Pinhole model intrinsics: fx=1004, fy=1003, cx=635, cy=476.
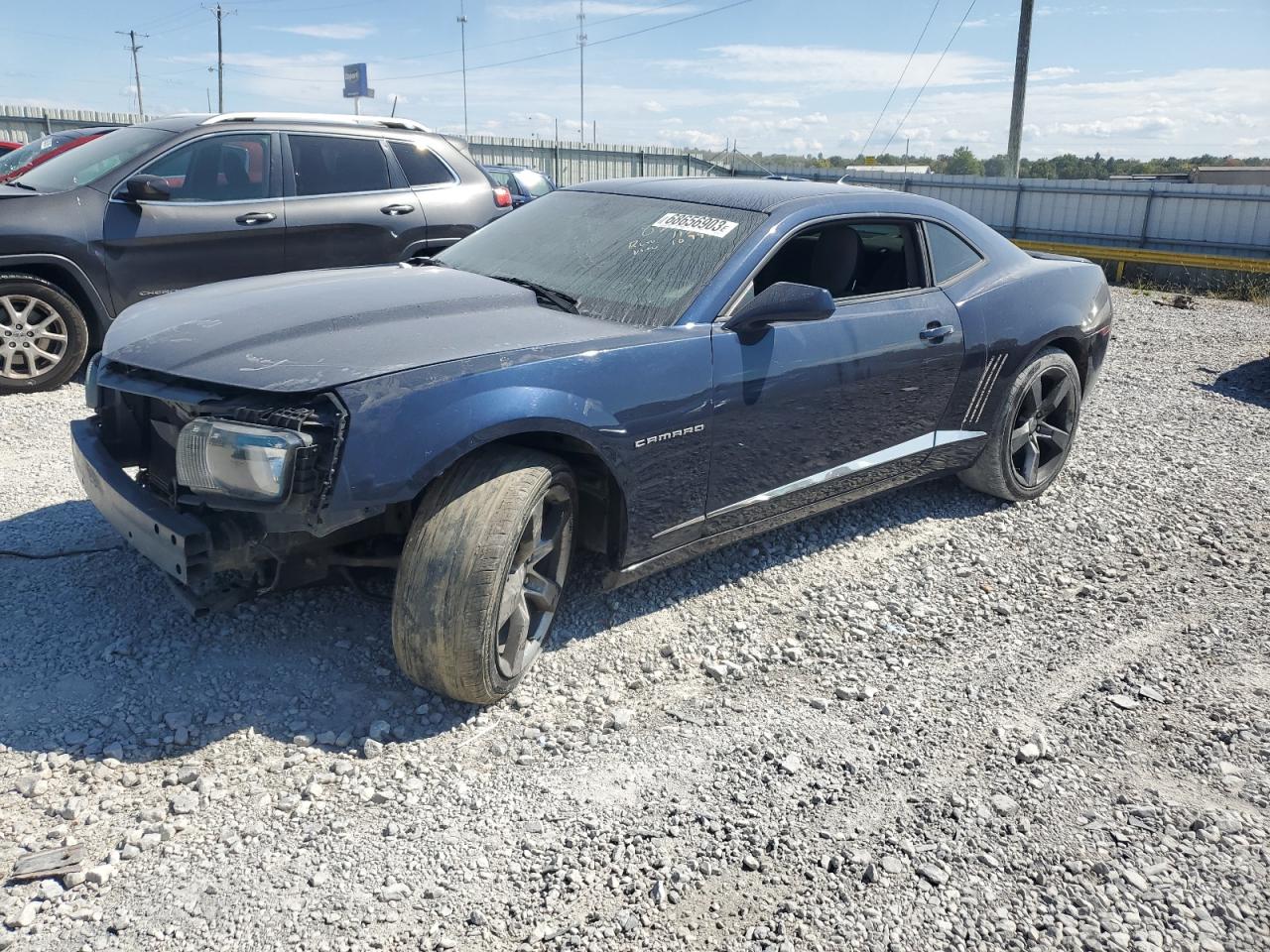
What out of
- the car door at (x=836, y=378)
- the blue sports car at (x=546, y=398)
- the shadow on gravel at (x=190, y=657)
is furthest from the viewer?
the car door at (x=836, y=378)

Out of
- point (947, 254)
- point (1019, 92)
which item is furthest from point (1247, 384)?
point (1019, 92)

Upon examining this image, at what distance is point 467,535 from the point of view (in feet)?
9.58

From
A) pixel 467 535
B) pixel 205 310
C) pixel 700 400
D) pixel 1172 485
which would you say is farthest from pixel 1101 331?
pixel 205 310

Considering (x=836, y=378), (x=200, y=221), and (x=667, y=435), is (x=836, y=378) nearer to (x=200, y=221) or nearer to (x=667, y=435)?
(x=667, y=435)

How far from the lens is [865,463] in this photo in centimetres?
424

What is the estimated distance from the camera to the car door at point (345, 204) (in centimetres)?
698

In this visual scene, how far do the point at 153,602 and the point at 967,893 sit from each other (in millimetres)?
2864

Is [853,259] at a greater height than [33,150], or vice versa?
[33,150]

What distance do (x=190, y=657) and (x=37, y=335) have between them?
157 inches

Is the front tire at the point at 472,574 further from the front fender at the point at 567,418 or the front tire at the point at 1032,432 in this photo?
the front tire at the point at 1032,432

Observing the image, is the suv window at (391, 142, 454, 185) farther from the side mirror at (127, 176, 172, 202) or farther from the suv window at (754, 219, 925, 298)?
the suv window at (754, 219, 925, 298)

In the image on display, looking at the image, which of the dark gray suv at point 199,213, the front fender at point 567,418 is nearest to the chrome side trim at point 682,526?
the front fender at point 567,418

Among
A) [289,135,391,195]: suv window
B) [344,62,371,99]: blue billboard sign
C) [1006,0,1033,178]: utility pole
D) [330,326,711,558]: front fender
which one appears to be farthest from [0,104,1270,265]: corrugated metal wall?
[344,62,371,99]: blue billboard sign

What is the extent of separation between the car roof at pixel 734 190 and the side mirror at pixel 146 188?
3.19m
